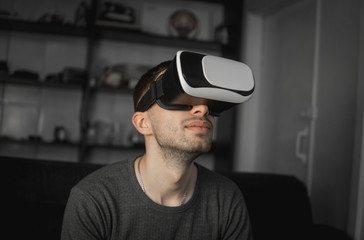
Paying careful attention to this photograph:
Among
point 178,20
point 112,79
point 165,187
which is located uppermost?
point 178,20

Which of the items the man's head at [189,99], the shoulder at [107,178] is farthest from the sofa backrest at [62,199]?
the man's head at [189,99]

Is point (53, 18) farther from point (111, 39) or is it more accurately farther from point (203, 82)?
point (203, 82)

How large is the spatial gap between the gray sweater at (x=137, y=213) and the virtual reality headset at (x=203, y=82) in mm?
322

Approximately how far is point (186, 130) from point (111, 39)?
8.23 feet

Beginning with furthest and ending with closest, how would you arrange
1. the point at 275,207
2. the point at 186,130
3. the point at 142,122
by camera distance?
the point at 275,207
the point at 142,122
the point at 186,130

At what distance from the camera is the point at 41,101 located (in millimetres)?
3160

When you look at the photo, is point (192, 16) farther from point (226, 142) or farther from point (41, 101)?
point (41, 101)

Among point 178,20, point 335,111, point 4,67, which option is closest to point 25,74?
Answer: point 4,67

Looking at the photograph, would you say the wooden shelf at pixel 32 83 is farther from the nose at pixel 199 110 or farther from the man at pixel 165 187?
the nose at pixel 199 110

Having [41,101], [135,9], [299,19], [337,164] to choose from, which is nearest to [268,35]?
[299,19]

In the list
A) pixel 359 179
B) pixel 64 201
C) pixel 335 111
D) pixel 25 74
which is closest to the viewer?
pixel 64 201

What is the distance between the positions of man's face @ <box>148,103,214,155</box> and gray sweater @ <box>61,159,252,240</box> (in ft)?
0.68

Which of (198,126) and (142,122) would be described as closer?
(198,126)

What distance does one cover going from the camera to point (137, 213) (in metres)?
1.07
